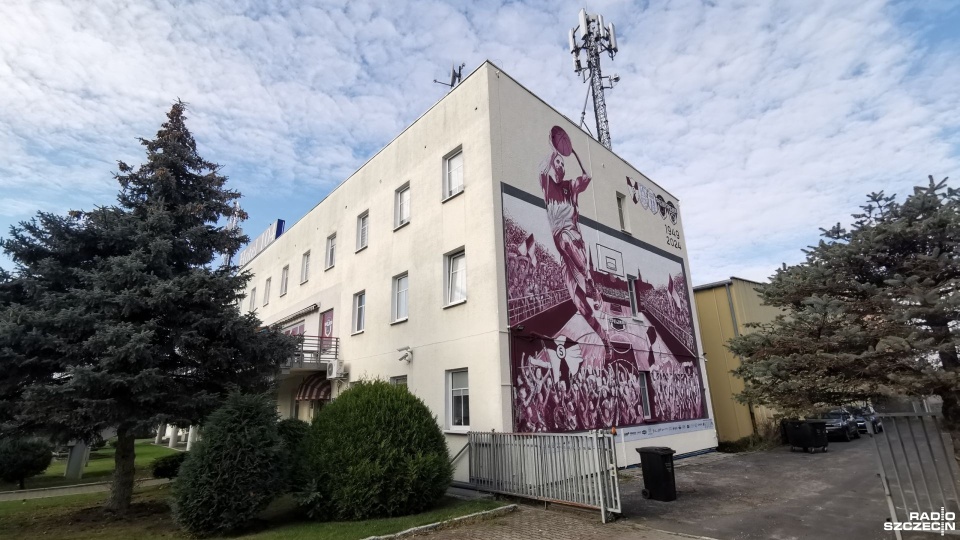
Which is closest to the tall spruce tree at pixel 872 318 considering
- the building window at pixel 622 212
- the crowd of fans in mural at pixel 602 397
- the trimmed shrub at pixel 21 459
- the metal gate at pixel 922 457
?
the metal gate at pixel 922 457

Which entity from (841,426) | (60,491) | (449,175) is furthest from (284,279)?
(841,426)

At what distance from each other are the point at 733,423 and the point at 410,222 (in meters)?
16.5

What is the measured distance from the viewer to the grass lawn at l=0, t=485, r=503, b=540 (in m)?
8.34

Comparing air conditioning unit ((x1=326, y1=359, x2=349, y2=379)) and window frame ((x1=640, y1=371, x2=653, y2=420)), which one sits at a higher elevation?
air conditioning unit ((x1=326, y1=359, x2=349, y2=379))

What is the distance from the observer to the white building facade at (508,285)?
1263 cm

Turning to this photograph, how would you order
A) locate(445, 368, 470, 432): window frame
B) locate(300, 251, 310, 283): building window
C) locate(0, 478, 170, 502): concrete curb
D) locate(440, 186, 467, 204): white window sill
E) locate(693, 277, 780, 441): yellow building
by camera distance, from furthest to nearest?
1. locate(300, 251, 310, 283): building window
2. locate(693, 277, 780, 441): yellow building
3. locate(440, 186, 467, 204): white window sill
4. locate(0, 478, 170, 502): concrete curb
5. locate(445, 368, 470, 432): window frame

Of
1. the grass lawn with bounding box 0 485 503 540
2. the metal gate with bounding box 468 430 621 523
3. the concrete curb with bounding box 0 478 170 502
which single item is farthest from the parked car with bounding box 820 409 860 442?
the concrete curb with bounding box 0 478 170 502

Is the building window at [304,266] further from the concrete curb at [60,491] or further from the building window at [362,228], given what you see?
the concrete curb at [60,491]

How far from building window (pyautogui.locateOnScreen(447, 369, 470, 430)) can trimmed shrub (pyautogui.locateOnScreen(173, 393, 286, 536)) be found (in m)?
4.78

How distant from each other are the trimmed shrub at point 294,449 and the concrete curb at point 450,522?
8.42 feet

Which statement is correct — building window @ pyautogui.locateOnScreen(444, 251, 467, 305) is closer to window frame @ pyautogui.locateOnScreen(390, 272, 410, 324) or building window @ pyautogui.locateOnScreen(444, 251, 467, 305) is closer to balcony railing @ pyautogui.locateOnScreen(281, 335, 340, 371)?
window frame @ pyautogui.locateOnScreen(390, 272, 410, 324)

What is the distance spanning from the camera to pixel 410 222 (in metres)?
16.0

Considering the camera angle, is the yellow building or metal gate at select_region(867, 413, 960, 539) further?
the yellow building

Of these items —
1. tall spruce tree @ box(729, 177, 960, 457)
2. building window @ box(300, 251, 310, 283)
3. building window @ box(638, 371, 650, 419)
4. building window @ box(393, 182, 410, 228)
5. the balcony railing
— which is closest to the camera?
tall spruce tree @ box(729, 177, 960, 457)
